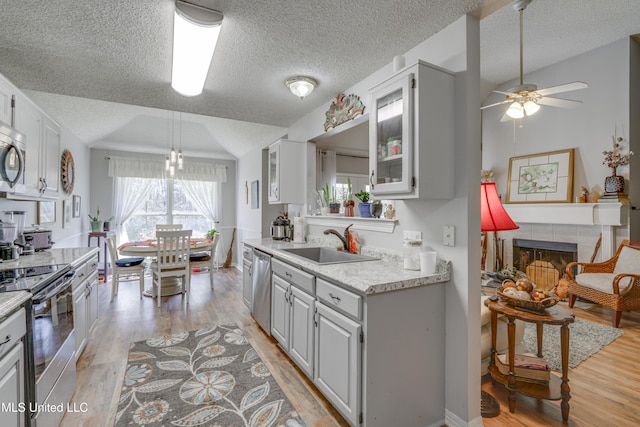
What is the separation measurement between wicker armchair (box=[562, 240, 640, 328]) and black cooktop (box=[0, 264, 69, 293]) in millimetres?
4991

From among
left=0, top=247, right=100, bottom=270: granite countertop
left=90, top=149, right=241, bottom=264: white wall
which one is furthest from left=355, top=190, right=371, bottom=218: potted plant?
left=90, top=149, right=241, bottom=264: white wall

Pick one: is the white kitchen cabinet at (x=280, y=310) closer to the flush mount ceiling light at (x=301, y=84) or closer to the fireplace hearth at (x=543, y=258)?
the flush mount ceiling light at (x=301, y=84)

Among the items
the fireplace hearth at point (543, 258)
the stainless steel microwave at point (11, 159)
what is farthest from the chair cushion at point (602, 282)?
the stainless steel microwave at point (11, 159)

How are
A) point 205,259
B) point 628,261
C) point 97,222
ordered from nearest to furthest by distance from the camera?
point 628,261 < point 205,259 < point 97,222

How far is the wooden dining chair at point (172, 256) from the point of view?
4066 mm

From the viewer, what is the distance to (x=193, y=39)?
182 centimetres

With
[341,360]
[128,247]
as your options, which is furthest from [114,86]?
[341,360]

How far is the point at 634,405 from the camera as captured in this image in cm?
196

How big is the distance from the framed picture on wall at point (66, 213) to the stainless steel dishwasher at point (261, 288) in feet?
10.3

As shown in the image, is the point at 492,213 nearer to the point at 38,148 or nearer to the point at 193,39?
the point at 193,39

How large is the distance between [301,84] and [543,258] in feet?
14.8

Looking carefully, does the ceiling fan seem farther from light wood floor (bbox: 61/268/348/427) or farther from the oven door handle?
the oven door handle

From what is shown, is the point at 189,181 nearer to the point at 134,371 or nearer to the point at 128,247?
the point at 128,247

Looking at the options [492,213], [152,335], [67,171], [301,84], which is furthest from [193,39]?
[67,171]
